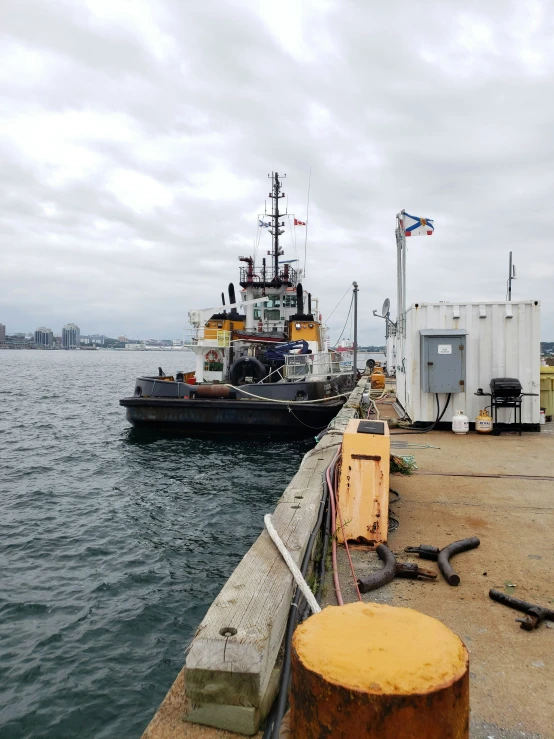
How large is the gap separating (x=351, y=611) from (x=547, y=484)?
448 cm

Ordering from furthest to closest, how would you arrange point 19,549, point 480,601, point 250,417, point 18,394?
point 18,394
point 250,417
point 19,549
point 480,601

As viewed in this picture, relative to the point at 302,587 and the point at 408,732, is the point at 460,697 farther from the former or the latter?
the point at 302,587

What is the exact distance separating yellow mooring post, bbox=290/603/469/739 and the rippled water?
2.91 m

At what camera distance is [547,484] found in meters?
5.47

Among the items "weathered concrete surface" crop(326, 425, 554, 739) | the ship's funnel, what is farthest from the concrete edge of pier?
the ship's funnel

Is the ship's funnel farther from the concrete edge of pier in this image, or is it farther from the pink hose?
the concrete edge of pier

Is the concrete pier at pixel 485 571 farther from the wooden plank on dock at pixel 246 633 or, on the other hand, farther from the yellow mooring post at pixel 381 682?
the yellow mooring post at pixel 381 682

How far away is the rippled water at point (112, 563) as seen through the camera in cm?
421

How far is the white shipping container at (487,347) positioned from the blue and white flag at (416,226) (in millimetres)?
2615

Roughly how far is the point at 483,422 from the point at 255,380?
30.9 feet

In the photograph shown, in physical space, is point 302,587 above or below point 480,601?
above

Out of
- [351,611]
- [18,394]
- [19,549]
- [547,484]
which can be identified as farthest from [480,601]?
[18,394]

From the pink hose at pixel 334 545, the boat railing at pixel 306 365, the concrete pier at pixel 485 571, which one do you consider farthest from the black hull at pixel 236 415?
the pink hose at pixel 334 545

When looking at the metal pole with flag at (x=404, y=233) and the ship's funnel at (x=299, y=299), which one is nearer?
the metal pole with flag at (x=404, y=233)
